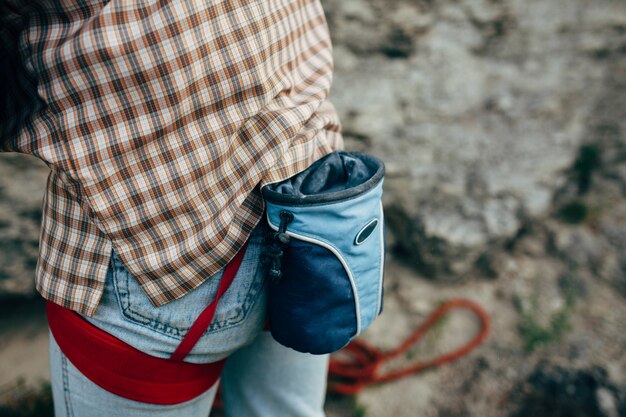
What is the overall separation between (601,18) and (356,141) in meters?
1.15

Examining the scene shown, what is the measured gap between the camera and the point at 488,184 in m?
1.91

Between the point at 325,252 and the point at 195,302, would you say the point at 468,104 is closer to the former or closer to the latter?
the point at 325,252

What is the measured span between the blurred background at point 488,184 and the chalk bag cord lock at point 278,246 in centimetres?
112

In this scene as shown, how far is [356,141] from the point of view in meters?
1.85

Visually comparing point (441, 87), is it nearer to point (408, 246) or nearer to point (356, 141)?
point (356, 141)

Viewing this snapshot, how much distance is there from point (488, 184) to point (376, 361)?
83 cm

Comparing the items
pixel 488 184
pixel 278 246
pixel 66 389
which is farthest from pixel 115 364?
pixel 488 184

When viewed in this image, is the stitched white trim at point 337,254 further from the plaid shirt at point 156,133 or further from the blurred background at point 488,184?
the blurred background at point 488,184

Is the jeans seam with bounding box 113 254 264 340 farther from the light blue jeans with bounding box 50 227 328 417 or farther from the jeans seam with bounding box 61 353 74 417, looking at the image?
the jeans seam with bounding box 61 353 74 417

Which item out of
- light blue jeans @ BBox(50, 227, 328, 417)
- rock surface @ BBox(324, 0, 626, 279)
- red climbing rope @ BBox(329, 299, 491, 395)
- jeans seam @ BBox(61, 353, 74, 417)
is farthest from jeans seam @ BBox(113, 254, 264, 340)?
rock surface @ BBox(324, 0, 626, 279)

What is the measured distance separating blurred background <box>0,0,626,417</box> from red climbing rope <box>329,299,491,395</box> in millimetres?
28

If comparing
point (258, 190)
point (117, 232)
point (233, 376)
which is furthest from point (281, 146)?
point (233, 376)

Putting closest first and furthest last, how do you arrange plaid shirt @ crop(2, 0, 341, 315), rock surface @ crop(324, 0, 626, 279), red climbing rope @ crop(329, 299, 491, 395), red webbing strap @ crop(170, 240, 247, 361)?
plaid shirt @ crop(2, 0, 341, 315)
red webbing strap @ crop(170, 240, 247, 361)
red climbing rope @ crop(329, 299, 491, 395)
rock surface @ crop(324, 0, 626, 279)

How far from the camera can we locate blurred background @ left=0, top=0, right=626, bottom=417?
171 centimetres
